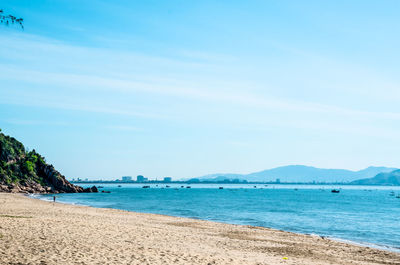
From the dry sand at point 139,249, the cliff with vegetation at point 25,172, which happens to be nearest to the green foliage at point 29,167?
the cliff with vegetation at point 25,172

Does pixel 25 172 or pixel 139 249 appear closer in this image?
pixel 139 249

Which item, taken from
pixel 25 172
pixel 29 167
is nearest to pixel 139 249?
pixel 25 172

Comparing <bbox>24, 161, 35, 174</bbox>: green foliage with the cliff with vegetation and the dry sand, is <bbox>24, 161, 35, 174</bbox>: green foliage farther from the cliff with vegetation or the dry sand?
the dry sand

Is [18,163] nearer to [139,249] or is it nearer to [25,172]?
[25,172]

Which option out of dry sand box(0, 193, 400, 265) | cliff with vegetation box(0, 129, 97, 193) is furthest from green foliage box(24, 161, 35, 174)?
dry sand box(0, 193, 400, 265)

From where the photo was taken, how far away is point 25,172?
120 m

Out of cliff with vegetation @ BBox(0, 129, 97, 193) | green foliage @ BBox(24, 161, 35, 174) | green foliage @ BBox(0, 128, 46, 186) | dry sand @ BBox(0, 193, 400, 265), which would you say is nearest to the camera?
dry sand @ BBox(0, 193, 400, 265)

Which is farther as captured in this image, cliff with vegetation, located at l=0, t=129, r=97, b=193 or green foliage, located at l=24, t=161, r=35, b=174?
green foliage, located at l=24, t=161, r=35, b=174

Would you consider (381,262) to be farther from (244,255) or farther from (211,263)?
(211,263)

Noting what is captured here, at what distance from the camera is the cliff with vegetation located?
10869 centimetres

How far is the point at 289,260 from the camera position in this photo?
21031 millimetres

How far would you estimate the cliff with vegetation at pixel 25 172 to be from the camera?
108688 mm

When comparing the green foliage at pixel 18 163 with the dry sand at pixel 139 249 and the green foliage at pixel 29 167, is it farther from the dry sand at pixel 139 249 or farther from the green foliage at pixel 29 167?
the dry sand at pixel 139 249

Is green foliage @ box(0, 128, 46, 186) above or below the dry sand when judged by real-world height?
above
